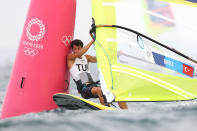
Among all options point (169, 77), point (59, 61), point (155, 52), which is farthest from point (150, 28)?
point (59, 61)

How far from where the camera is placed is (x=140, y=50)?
170 inches

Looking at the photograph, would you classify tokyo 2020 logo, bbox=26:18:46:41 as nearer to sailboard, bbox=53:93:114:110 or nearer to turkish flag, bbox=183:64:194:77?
sailboard, bbox=53:93:114:110

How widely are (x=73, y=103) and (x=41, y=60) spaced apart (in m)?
0.77

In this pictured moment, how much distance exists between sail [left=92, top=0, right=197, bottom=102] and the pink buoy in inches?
28.9

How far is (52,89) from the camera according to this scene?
15.9 ft

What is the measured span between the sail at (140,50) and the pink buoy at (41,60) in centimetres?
73

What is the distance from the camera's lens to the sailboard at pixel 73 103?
431cm

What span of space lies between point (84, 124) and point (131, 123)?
0.38 m

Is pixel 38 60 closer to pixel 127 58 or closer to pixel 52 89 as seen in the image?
pixel 52 89

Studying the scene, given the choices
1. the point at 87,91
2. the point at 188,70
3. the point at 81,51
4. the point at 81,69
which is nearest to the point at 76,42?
the point at 81,51

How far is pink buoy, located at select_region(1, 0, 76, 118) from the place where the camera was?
4789mm

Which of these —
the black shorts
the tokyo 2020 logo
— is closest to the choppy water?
the black shorts

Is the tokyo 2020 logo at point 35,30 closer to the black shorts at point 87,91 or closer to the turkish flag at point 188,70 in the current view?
the black shorts at point 87,91

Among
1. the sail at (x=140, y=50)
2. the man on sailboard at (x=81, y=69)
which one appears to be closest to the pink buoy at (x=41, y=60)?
the man on sailboard at (x=81, y=69)
